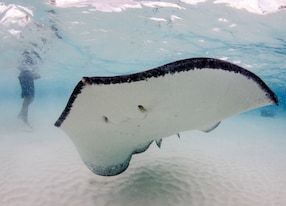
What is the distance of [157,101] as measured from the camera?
2.57m

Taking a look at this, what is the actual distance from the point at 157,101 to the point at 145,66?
70.9 feet

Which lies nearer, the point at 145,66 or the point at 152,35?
the point at 152,35

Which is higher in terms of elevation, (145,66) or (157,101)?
(157,101)

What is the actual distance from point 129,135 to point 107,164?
89 cm

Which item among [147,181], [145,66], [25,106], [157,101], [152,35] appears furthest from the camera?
[145,66]

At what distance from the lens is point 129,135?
129 inches

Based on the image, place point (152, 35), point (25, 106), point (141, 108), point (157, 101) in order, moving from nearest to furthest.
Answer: point (157, 101), point (141, 108), point (25, 106), point (152, 35)

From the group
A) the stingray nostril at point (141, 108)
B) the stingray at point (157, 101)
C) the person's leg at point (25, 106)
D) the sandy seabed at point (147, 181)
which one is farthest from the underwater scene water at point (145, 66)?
the stingray nostril at point (141, 108)

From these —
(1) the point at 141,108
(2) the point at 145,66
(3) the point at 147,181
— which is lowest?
(2) the point at 145,66

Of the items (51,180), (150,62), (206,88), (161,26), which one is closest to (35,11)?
(161,26)

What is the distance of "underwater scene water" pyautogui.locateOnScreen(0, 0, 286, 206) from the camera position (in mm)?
4570

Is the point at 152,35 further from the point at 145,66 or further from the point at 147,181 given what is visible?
the point at 147,181

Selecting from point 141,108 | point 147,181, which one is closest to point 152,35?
point 147,181

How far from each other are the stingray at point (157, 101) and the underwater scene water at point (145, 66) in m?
1.58
